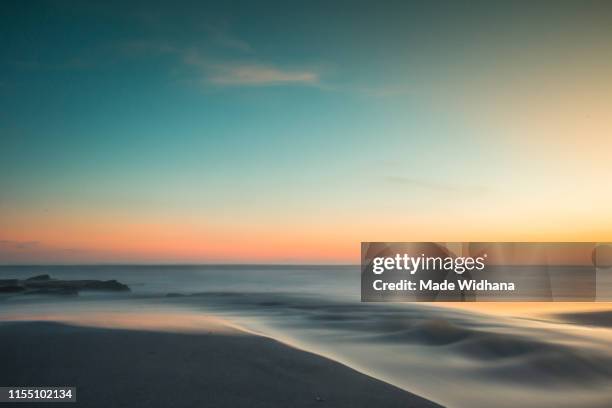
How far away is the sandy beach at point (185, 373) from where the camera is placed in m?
6.09

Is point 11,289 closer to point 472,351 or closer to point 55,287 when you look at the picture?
point 55,287

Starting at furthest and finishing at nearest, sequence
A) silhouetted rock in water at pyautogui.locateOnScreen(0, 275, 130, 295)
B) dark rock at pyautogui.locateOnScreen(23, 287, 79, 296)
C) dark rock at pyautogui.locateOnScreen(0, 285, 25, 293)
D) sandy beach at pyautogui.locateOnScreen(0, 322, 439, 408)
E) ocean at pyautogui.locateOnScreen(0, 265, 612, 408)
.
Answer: silhouetted rock in water at pyautogui.locateOnScreen(0, 275, 130, 295) < dark rock at pyautogui.locateOnScreen(0, 285, 25, 293) < dark rock at pyautogui.locateOnScreen(23, 287, 79, 296) < ocean at pyautogui.locateOnScreen(0, 265, 612, 408) < sandy beach at pyautogui.locateOnScreen(0, 322, 439, 408)

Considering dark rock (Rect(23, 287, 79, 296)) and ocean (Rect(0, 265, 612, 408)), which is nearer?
ocean (Rect(0, 265, 612, 408))

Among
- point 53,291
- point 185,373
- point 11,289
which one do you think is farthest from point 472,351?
point 11,289

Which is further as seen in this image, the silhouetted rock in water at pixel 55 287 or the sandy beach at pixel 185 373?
the silhouetted rock in water at pixel 55 287

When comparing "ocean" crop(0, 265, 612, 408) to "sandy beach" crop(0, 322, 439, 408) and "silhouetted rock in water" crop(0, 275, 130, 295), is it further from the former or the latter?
"silhouetted rock in water" crop(0, 275, 130, 295)

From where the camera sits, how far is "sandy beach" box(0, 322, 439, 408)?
6.09 m

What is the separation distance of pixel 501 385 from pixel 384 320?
33.2 ft

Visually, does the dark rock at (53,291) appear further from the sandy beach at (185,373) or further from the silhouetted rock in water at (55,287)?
the sandy beach at (185,373)

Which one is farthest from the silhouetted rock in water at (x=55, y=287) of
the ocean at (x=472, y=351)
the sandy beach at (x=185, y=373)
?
the sandy beach at (x=185, y=373)

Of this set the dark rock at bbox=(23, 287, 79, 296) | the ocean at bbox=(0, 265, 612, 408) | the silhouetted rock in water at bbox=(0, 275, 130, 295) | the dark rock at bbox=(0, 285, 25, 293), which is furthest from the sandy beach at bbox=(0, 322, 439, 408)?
the dark rock at bbox=(0, 285, 25, 293)

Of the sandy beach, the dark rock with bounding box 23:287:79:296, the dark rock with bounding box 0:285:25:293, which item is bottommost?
the dark rock with bounding box 23:287:79:296

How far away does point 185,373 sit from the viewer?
7.09m

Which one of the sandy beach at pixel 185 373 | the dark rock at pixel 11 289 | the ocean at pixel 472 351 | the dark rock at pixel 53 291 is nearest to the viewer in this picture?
the sandy beach at pixel 185 373
